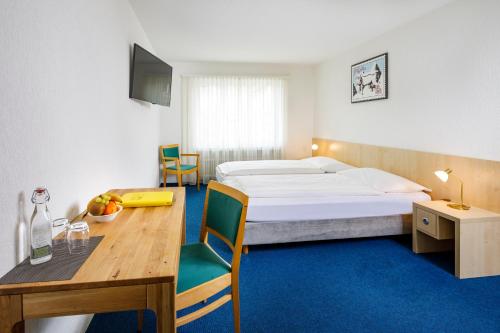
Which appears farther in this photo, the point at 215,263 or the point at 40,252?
the point at 215,263

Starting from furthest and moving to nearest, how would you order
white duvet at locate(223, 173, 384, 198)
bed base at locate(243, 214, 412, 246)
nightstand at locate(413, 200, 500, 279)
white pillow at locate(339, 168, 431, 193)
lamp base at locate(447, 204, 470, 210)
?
white pillow at locate(339, 168, 431, 193)
white duvet at locate(223, 173, 384, 198)
bed base at locate(243, 214, 412, 246)
lamp base at locate(447, 204, 470, 210)
nightstand at locate(413, 200, 500, 279)

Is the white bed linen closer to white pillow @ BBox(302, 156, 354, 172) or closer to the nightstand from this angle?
the nightstand

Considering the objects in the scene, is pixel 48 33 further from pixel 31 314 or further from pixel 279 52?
pixel 279 52

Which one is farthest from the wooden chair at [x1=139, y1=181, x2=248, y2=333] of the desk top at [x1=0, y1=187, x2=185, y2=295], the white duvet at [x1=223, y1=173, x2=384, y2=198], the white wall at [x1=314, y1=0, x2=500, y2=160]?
the white wall at [x1=314, y1=0, x2=500, y2=160]

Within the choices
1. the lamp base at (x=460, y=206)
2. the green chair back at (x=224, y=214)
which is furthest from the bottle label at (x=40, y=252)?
the lamp base at (x=460, y=206)

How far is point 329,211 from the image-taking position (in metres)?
2.96

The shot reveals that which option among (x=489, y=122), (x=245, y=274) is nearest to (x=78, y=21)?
(x=245, y=274)

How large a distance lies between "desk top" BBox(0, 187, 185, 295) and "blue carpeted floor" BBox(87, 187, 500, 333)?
2.25ft

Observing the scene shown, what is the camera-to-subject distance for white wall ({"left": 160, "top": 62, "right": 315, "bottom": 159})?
19.1 ft

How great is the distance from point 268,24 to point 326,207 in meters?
2.19

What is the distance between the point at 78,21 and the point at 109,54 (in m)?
0.62

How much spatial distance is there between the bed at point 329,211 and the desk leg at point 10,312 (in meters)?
1.96

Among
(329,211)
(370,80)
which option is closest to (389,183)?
(329,211)

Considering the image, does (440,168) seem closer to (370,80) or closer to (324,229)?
(324,229)
